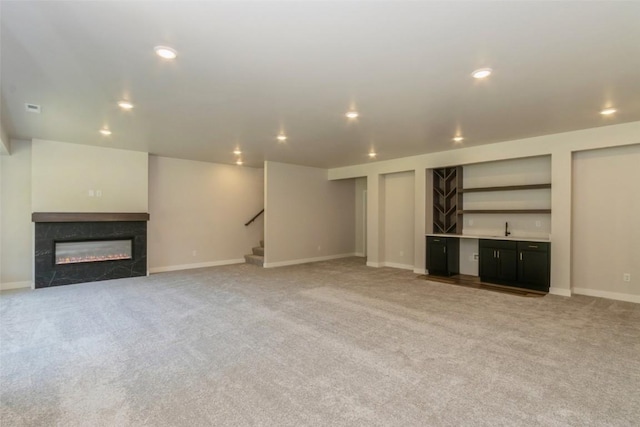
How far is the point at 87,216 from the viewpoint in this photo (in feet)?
20.4

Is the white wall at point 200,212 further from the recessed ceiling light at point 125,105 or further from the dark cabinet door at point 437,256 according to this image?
the dark cabinet door at point 437,256

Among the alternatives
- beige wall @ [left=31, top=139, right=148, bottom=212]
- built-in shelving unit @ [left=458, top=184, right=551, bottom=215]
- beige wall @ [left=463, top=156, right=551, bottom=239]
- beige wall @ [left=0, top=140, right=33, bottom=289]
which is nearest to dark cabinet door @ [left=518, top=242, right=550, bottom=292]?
beige wall @ [left=463, top=156, right=551, bottom=239]

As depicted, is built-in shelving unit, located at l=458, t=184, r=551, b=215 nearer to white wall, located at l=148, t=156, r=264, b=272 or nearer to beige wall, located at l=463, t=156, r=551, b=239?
beige wall, located at l=463, t=156, r=551, b=239

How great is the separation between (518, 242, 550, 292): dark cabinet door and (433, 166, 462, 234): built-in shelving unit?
4.81 ft

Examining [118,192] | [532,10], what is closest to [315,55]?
A: [532,10]

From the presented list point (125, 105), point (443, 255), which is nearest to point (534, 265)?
point (443, 255)

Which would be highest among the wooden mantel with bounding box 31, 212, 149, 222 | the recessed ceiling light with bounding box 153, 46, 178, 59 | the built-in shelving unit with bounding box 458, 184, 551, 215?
the recessed ceiling light with bounding box 153, 46, 178, 59

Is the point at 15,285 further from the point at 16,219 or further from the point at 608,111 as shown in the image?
the point at 608,111

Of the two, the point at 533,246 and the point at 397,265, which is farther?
the point at 397,265

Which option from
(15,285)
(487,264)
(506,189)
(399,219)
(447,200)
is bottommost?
(15,285)

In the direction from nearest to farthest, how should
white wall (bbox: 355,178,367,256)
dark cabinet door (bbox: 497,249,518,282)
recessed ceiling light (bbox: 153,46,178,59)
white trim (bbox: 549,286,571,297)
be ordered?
1. recessed ceiling light (bbox: 153,46,178,59)
2. white trim (bbox: 549,286,571,297)
3. dark cabinet door (bbox: 497,249,518,282)
4. white wall (bbox: 355,178,367,256)

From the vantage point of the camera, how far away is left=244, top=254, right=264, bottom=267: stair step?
26.5 feet

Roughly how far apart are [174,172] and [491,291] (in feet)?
23.4

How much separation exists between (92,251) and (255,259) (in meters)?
3.45
